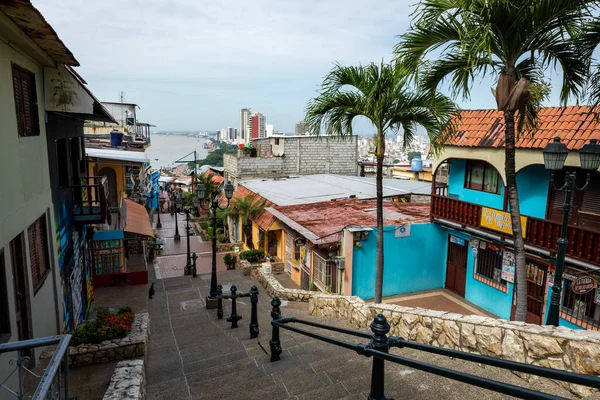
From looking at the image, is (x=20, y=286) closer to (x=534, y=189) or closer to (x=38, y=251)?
(x=38, y=251)

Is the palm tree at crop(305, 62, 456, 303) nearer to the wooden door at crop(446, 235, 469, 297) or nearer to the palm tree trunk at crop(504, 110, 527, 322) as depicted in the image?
the palm tree trunk at crop(504, 110, 527, 322)

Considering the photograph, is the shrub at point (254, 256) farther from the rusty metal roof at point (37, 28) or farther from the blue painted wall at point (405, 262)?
the rusty metal roof at point (37, 28)

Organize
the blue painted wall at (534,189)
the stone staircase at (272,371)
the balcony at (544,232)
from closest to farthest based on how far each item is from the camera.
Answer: the stone staircase at (272,371)
the balcony at (544,232)
the blue painted wall at (534,189)

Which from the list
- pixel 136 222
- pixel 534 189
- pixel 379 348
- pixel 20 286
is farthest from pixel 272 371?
pixel 136 222

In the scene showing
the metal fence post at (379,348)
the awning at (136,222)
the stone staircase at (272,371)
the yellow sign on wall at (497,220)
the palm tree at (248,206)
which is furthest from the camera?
the palm tree at (248,206)

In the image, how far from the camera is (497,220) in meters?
11.9

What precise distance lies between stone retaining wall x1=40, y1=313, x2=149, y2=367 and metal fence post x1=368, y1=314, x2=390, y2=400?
19.5 feet

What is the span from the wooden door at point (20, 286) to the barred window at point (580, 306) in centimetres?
1155

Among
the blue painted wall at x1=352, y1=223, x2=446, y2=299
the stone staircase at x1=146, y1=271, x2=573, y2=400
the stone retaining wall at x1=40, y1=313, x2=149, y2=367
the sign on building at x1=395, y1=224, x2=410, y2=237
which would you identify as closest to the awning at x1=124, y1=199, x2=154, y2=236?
the stone staircase at x1=146, y1=271, x2=573, y2=400

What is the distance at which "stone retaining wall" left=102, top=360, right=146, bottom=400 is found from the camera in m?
5.00

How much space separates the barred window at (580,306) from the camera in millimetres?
10102

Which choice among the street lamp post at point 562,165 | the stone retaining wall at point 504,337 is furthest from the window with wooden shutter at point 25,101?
the street lamp post at point 562,165

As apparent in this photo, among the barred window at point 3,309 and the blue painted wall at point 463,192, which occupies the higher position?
the blue painted wall at point 463,192

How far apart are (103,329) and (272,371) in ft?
12.0
